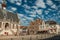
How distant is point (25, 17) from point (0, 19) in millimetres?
5090

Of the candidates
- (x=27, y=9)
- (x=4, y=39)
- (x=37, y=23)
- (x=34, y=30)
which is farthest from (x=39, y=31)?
(x=4, y=39)

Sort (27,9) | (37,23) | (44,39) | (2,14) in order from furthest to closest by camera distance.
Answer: (2,14), (37,23), (27,9), (44,39)

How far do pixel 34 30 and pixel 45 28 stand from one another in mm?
1640

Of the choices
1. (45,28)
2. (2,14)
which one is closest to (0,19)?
(2,14)

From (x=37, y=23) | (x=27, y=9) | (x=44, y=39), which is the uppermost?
(x=27, y=9)

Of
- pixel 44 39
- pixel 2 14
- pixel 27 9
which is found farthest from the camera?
pixel 2 14

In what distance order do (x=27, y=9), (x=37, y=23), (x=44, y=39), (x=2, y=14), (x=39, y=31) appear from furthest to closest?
(x=2, y=14) → (x=37, y=23) → (x=39, y=31) → (x=27, y=9) → (x=44, y=39)

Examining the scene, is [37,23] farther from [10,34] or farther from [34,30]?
[10,34]

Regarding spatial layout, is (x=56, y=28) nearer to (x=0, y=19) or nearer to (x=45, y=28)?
(x=45, y=28)

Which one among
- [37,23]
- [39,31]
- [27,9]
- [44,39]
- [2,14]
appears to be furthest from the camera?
[2,14]

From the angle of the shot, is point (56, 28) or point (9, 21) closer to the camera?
point (56, 28)

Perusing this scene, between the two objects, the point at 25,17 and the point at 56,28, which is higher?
the point at 25,17

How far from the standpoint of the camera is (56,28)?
2059 centimetres

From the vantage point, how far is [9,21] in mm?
24000
